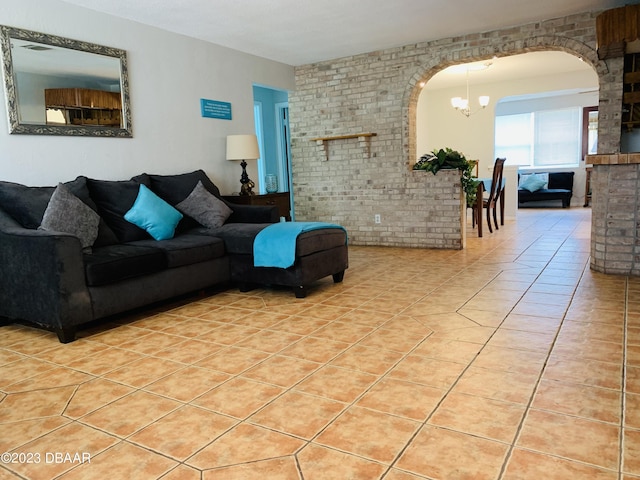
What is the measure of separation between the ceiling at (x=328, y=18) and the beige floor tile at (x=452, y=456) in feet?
11.8

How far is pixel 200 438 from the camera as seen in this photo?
1644mm

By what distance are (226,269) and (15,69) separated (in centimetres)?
211

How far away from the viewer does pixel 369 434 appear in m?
1.62

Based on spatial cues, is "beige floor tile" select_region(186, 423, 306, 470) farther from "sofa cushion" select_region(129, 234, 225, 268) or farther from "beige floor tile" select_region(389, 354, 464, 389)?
"sofa cushion" select_region(129, 234, 225, 268)

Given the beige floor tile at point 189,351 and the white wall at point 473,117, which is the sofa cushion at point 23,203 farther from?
the white wall at point 473,117

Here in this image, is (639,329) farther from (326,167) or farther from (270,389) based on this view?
(326,167)

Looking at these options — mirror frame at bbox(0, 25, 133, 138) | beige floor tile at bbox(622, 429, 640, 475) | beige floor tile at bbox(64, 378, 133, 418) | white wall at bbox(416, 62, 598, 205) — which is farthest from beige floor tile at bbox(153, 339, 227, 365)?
white wall at bbox(416, 62, 598, 205)

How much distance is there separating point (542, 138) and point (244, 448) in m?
11.0

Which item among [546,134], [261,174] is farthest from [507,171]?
[261,174]

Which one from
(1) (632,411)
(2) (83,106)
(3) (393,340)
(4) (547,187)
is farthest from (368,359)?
(4) (547,187)

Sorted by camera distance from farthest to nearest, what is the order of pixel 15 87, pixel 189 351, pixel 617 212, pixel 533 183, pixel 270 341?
pixel 533 183, pixel 617 212, pixel 15 87, pixel 270 341, pixel 189 351

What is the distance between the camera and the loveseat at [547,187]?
33.2 feet

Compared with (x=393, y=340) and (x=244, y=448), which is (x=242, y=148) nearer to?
(x=393, y=340)

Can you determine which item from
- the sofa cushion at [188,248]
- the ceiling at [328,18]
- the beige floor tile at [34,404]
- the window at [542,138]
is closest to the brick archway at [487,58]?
the ceiling at [328,18]
